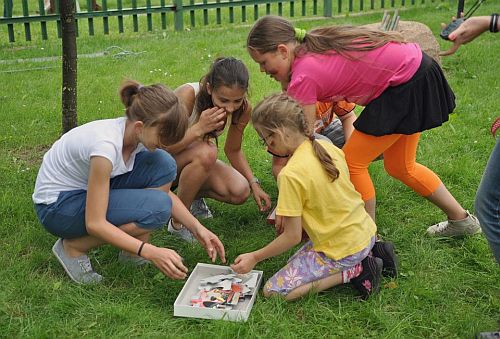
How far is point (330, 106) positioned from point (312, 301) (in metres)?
1.45

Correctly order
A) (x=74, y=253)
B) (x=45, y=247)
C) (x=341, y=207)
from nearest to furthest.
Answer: (x=341, y=207) → (x=74, y=253) → (x=45, y=247)

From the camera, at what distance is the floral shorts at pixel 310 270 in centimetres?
275

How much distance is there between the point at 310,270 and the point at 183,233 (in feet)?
2.92

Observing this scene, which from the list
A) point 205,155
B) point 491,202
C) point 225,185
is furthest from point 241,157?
point 491,202

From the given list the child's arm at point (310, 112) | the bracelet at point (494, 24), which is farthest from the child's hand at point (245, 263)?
the bracelet at point (494, 24)

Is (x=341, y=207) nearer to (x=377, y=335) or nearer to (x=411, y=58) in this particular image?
(x=377, y=335)

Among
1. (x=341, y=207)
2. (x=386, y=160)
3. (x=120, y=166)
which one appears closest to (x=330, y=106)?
(x=386, y=160)

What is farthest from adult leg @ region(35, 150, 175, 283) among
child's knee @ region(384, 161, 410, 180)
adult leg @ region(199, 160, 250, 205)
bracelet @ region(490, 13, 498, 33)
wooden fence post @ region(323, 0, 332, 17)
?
wooden fence post @ region(323, 0, 332, 17)

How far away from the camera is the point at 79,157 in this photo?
2.75 meters

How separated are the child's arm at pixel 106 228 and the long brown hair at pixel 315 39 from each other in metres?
0.96

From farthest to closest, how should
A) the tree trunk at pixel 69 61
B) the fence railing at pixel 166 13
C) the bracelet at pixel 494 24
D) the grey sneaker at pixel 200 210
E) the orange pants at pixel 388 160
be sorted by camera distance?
1. the fence railing at pixel 166 13
2. the tree trunk at pixel 69 61
3. the grey sneaker at pixel 200 210
4. the orange pants at pixel 388 160
5. the bracelet at pixel 494 24

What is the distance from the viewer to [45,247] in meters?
3.19

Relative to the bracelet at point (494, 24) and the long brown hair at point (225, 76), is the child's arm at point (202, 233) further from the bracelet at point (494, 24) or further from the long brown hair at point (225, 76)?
the bracelet at point (494, 24)

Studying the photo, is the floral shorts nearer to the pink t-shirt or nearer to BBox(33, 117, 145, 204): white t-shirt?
the pink t-shirt
